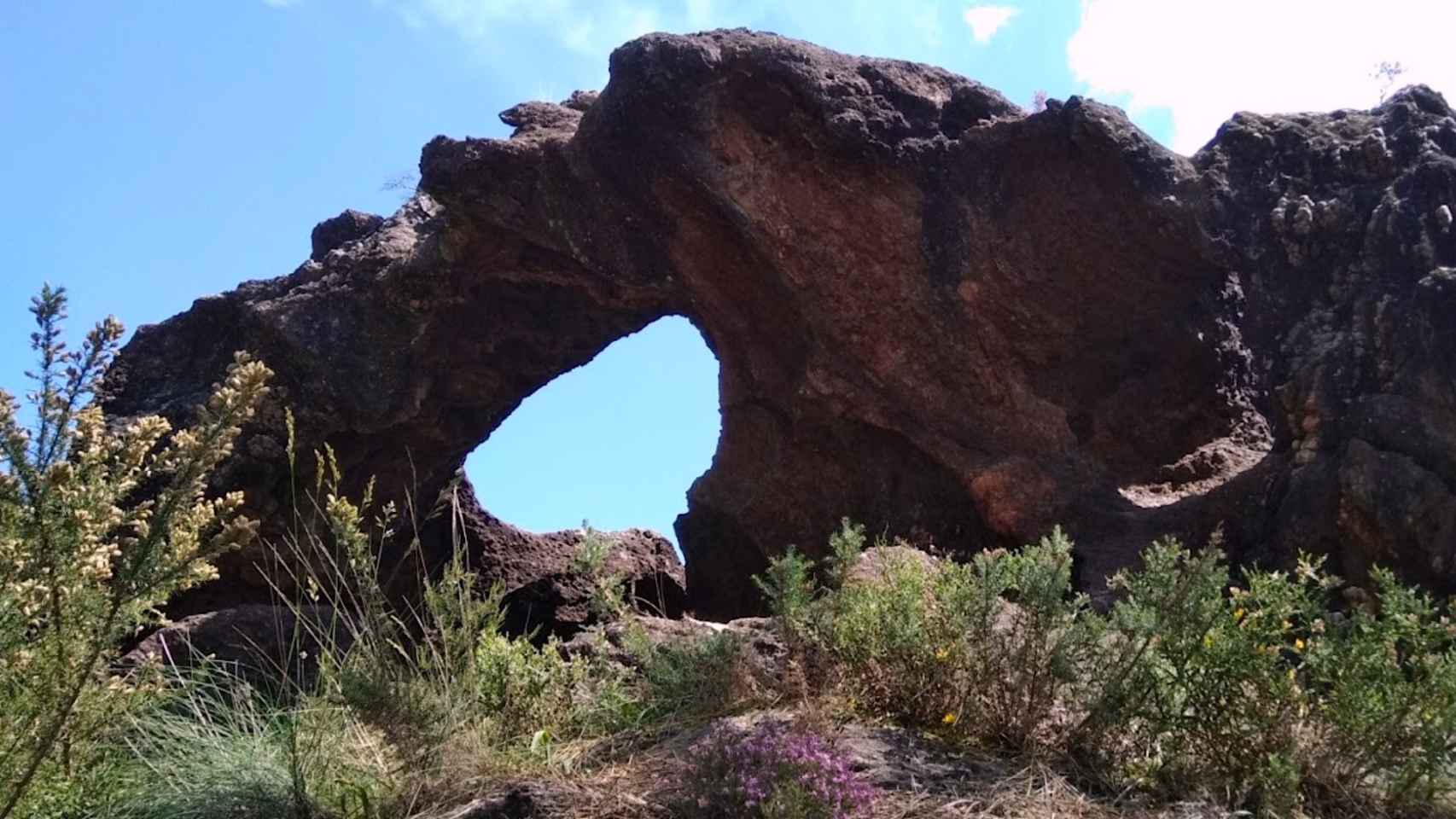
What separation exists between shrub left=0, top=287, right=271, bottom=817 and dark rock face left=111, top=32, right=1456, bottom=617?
458 cm

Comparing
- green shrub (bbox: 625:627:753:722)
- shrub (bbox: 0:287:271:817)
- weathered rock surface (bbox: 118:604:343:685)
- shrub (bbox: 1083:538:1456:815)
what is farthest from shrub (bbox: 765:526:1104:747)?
weathered rock surface (bbox: 118:604:343:685)

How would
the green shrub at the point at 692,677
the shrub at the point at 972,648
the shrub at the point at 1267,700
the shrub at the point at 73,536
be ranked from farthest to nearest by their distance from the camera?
the green shrub at the point at 692,677, the shrub at the point at 972,648, the shrub at the point at 1267,700, the shrub at the point at 73,536

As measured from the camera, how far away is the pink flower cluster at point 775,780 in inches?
139

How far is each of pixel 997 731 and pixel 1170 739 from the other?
498mm

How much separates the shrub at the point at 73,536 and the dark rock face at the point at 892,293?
458cm

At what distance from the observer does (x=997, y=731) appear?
4285 millimetres

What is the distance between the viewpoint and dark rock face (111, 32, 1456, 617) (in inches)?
298

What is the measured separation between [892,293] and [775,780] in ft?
16.5

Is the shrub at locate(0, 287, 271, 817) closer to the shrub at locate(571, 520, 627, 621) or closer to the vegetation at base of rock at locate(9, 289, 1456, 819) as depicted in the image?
the vegetation at base of rock at locate(9, 289, 1456, 819)

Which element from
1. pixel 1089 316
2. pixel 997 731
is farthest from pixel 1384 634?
pixel 1089 316

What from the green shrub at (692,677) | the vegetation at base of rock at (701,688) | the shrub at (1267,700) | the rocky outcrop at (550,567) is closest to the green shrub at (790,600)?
the vegetation at base of rock at (701,688)

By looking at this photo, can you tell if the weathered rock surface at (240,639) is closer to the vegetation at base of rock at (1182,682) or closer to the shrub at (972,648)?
the shrub at (972,648)

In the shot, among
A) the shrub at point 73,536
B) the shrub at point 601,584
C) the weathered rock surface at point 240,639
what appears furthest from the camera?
the weathered rock surface at point 240,639

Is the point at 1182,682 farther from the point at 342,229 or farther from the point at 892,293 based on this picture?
the point at 342,229
